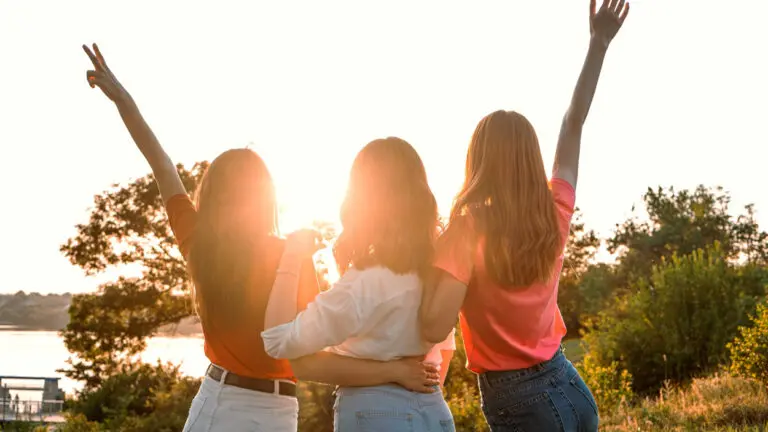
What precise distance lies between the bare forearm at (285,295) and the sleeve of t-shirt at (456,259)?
1.58ft

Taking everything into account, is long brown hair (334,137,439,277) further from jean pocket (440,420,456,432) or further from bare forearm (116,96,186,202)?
bare forearm (116,96,186,202)

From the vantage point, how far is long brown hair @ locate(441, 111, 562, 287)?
2.53 m

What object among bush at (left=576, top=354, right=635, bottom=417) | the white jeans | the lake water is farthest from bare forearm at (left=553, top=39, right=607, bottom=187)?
the lake water

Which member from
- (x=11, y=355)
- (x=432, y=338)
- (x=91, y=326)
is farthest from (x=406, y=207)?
(x=11, y=355)

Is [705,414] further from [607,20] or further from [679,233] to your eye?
[679,233]

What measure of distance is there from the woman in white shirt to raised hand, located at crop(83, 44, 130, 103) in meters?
1.45

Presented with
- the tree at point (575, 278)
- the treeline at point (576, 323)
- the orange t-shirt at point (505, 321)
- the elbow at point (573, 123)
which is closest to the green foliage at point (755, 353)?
the treeline at point (576, 323)

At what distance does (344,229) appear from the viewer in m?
2.61

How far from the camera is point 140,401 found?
15.5 metres

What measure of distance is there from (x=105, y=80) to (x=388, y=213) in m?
1.78

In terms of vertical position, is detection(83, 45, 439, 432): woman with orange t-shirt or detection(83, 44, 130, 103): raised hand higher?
detection(83, 44, 130, 103): raised hand

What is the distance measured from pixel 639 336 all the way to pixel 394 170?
11.9 metres

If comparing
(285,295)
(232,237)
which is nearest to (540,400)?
(285,295)

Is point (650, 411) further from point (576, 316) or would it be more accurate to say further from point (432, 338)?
point (576, 316)
